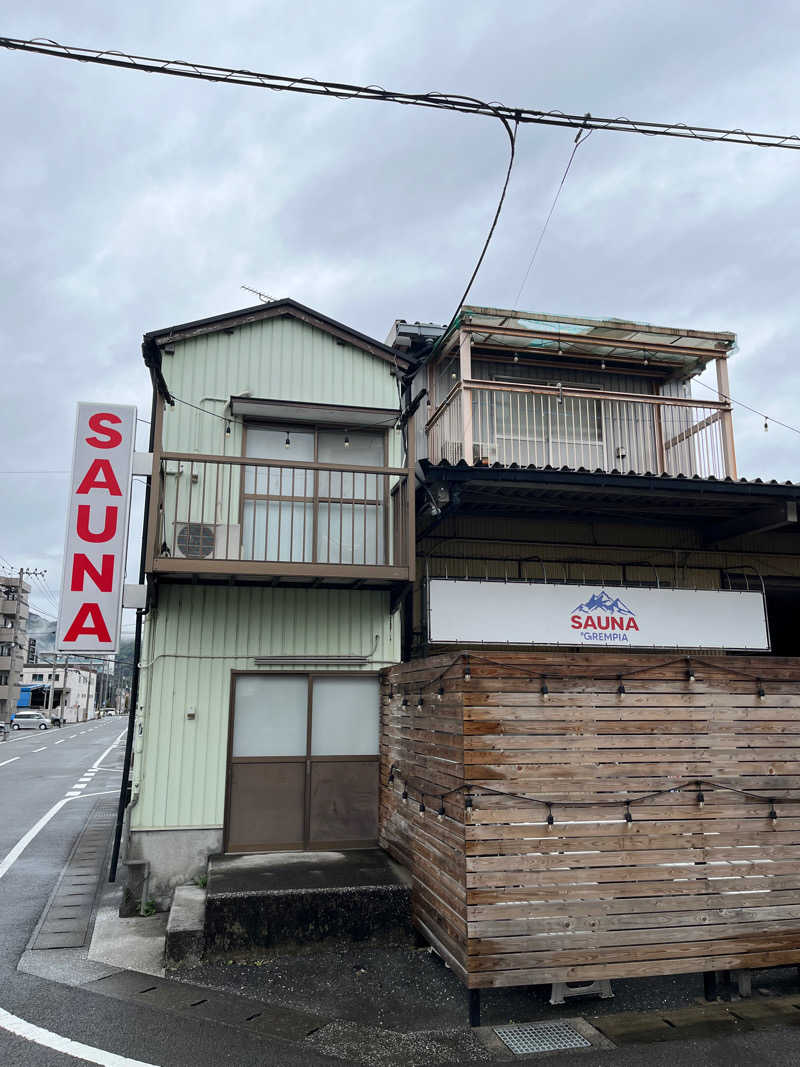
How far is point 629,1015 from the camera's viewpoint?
18.4ft

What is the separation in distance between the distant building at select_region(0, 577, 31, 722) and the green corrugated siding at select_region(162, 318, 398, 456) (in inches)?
2405

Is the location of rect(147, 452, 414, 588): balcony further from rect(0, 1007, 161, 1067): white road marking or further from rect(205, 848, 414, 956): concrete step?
rect(0, 1007, 161, 1067): white road marking

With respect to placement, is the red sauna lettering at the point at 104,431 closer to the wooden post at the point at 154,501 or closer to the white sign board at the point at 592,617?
the wooden post at the point at 154,501

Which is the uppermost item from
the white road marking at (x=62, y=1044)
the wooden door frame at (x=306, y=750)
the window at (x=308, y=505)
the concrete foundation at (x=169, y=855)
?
the window at (x=308, y=505)

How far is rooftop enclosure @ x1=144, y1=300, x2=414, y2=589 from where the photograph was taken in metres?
8.35

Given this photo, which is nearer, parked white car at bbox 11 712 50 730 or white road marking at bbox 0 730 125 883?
white road marking at bbox 0 730 125 883

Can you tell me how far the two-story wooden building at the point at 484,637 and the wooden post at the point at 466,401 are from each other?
2.4 inches

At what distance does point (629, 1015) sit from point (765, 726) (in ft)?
8.40

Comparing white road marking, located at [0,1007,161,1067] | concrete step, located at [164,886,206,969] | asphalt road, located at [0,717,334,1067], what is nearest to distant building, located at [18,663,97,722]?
asphalt road, located at [0,717,334,1067]

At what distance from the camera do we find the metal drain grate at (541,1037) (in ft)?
16.7

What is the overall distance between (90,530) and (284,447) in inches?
100

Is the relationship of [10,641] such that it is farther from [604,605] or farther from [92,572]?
[604,605]

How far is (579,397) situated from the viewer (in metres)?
10.6

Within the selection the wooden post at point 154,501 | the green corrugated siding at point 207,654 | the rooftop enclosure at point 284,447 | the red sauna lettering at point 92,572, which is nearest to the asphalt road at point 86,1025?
the green corrugated siding at point 207,654
